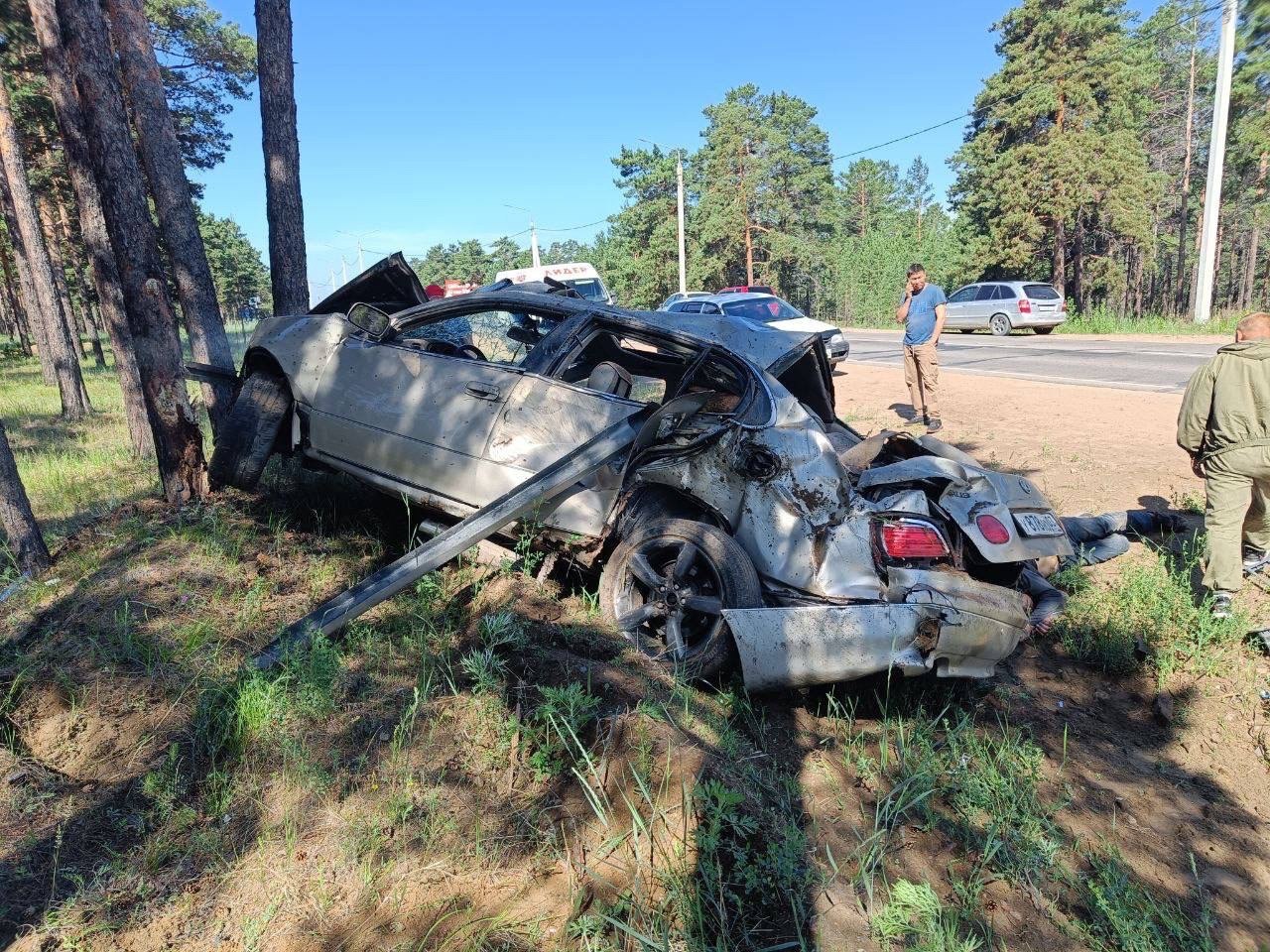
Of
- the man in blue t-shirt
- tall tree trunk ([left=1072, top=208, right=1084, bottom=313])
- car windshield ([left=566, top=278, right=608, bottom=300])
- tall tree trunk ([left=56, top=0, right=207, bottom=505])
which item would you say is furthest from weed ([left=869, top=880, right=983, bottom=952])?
tall tree trunk ([left=1072, top=208, right=1084, bottom=313])

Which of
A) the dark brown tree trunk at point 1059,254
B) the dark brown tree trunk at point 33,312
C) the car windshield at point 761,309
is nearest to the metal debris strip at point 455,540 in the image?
the car windshield at point 761,309

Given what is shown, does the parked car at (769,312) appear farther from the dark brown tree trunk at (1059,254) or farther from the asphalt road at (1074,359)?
the dark brown tree trunk at (1059,254)

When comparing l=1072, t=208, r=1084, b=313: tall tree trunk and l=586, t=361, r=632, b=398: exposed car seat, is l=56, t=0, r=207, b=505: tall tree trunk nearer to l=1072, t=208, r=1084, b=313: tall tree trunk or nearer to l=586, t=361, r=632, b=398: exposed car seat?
l=586, t=361, r=632, b=398: exposed car seat

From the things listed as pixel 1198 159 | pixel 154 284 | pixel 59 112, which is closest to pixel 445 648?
pixel 154 284

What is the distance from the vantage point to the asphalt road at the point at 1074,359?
11.8 metres

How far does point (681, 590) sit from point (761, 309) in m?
12.9

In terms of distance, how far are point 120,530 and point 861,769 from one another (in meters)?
4.49

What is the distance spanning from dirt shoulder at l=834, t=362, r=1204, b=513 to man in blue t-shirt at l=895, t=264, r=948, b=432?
0.44m

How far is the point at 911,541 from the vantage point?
3221mm

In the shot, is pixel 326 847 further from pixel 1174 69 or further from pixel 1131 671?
pixel 1174 69

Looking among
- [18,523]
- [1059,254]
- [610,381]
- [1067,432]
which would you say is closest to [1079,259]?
[1059,254]

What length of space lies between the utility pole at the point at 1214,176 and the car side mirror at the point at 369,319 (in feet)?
72.9

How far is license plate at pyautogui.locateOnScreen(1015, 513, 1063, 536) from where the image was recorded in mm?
3602

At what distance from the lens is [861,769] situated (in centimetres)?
293
